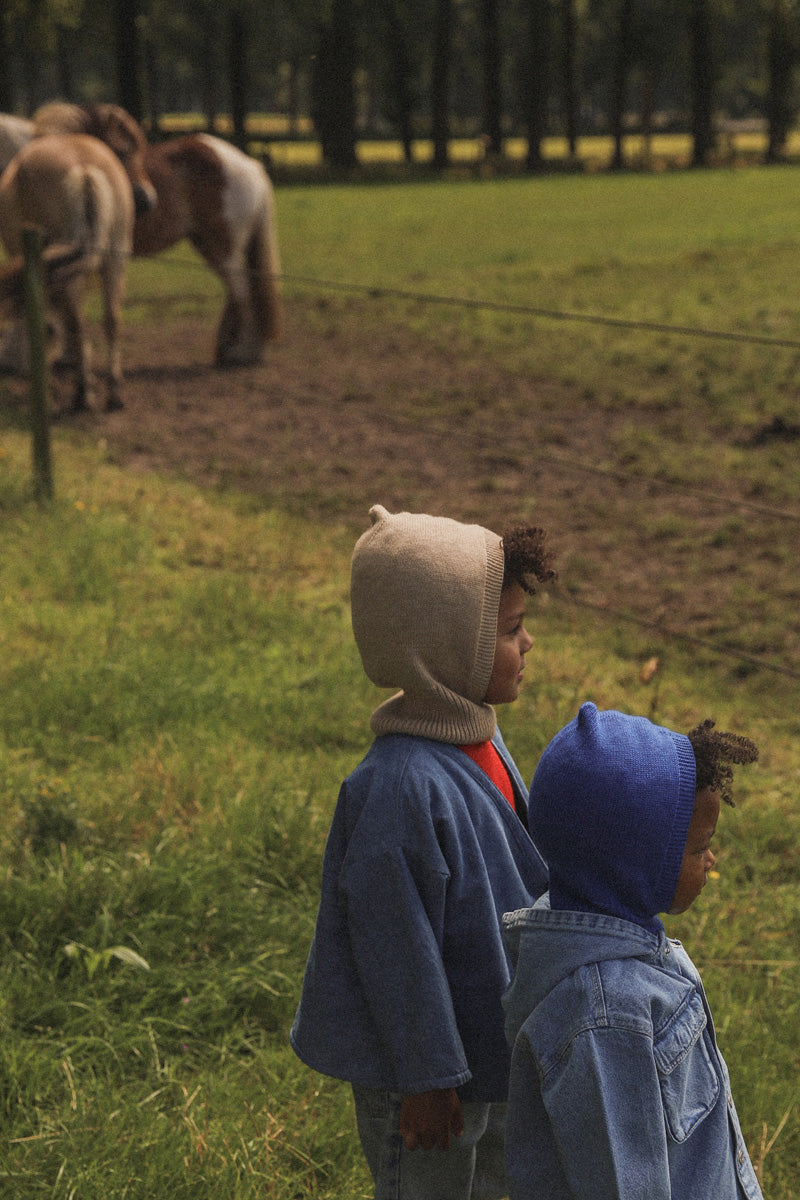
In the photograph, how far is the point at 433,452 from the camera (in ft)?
26.2

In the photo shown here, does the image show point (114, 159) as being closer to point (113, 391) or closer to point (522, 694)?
point (113, 391)

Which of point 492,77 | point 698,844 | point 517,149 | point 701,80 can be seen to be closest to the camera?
point 698,844

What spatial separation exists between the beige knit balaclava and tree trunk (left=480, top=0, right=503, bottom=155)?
43.1 metres

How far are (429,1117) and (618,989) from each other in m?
0.50

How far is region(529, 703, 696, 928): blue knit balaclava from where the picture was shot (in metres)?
1.40

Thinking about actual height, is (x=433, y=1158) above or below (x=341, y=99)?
below

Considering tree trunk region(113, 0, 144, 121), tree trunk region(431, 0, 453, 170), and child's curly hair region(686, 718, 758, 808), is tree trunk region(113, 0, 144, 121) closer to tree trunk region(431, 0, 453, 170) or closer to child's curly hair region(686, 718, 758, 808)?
tree trunk region(431, 0, 453, 170)

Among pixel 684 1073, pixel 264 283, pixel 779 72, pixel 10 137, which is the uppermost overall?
pixel 779 72

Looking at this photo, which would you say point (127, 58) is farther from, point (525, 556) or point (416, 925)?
point (416, 925)

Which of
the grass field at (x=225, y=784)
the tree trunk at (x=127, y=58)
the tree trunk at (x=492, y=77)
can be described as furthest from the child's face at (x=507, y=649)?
the tree trunk at (x=492, y=77)

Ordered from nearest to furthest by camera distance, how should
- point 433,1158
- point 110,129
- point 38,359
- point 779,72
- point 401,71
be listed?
1. point 433,1158
2. point 38,359
3. point 110,129
4. point 401,71
5. point 779,72

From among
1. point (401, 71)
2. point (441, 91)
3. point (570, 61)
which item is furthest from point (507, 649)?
point (570, 61)

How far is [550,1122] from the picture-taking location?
144cm

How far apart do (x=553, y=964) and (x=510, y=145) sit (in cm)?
6537
